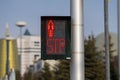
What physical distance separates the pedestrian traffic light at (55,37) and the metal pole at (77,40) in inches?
6.8

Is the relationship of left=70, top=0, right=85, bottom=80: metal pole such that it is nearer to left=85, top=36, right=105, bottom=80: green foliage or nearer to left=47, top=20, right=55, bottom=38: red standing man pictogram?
left=47, top=20, right=55, bottom=38: red standing man pictogram

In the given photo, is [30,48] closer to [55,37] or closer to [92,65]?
[92,65]

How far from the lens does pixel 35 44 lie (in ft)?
544

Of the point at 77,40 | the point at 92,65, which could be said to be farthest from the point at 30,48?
the point at 77,40

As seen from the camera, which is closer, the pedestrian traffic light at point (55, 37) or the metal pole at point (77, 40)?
the pedestrian traffic light at point (55, 37)

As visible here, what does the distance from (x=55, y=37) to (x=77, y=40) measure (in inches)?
20.3

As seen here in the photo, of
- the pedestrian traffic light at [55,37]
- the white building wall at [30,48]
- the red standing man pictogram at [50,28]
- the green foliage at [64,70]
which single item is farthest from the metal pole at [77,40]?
the white building wall at [30,48]

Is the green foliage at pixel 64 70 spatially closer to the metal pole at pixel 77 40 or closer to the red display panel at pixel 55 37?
the metal pole at pixel 77 40

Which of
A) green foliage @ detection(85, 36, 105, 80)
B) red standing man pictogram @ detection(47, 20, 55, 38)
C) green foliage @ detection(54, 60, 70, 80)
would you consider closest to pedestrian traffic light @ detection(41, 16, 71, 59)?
red standing man pictogram @ detection(47, 20, 55, 38)

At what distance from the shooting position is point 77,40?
10945 millimetres

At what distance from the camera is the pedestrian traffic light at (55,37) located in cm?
1063

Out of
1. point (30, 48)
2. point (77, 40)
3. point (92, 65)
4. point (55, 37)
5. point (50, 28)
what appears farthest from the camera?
point (30, 48)

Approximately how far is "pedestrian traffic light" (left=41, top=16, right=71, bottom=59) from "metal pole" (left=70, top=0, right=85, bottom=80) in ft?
0.57

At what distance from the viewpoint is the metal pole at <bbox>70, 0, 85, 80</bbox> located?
430 inches
